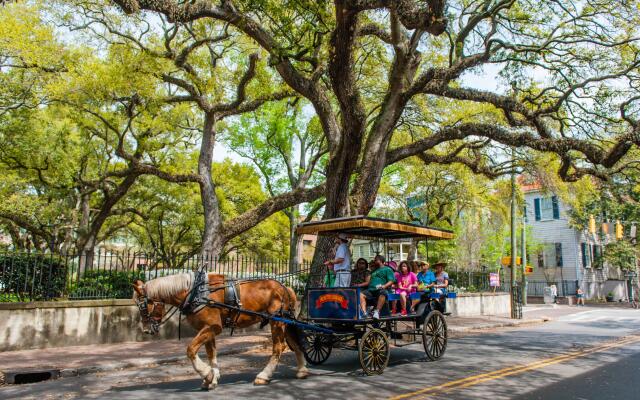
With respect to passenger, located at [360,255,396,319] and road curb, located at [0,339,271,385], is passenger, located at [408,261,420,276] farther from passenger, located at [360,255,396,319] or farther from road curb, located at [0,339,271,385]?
road curb, located at [0,339,271,385]

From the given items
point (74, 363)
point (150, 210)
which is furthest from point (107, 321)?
point (150, 210)

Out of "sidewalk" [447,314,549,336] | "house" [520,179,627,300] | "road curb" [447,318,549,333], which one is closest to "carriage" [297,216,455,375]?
"sidewalk" [447,314,549,336]

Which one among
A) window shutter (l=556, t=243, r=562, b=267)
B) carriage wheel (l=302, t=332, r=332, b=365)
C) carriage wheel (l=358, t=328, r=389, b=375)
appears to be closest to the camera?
carriage wheel (l=358, t=328, r=389, b=375)

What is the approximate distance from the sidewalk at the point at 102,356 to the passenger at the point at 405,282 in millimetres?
4300

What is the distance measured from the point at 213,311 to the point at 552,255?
42488 millimetres

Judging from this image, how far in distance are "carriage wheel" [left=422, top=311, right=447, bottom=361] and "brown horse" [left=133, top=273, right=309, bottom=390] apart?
309 cm

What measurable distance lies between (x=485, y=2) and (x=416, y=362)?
1004cm

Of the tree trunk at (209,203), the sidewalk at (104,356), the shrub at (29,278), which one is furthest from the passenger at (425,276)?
the tree trunk at (209,203)

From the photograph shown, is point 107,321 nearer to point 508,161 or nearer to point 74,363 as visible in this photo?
point 74,363

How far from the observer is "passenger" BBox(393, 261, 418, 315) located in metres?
10.4

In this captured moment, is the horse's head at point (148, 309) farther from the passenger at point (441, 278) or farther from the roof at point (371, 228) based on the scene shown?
the passenger at point (441, 278)

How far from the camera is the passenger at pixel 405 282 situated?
1039 centimetres

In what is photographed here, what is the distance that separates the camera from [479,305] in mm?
25047

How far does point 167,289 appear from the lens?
26.2 feet
